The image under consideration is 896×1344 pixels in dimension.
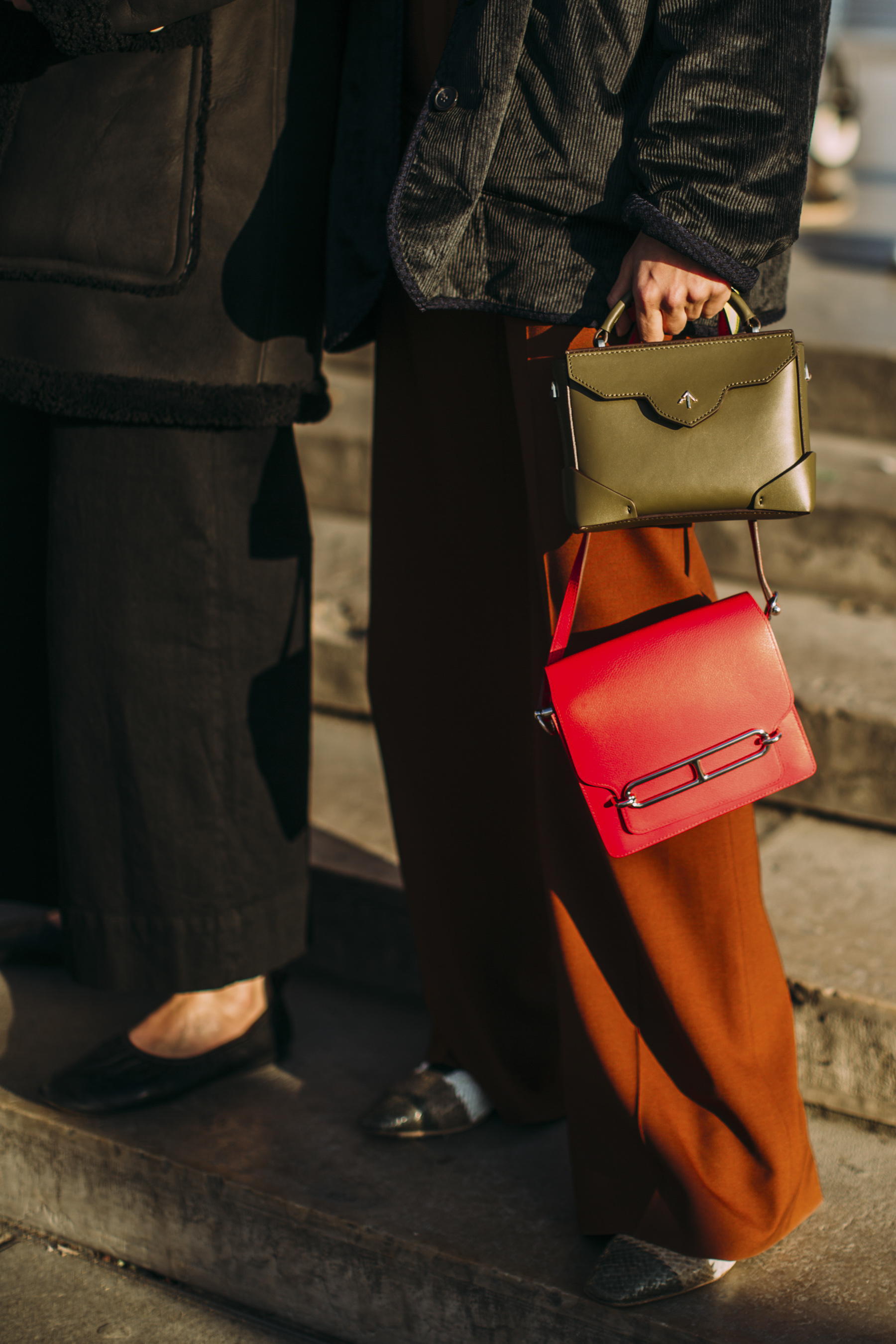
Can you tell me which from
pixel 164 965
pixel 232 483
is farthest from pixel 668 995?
pixel 232 483

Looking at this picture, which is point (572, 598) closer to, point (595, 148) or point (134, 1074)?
point (595, 148)

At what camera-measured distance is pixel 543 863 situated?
147 cm

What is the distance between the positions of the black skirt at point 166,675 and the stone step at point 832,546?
1.42 m

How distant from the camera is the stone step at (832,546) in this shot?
2783 mm

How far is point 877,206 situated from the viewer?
7695 mm

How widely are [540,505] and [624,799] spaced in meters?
0.34

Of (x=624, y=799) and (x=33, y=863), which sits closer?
(x=624, y=799)

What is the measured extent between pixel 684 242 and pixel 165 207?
668 mm

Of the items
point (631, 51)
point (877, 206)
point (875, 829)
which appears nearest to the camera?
point (631, 51)

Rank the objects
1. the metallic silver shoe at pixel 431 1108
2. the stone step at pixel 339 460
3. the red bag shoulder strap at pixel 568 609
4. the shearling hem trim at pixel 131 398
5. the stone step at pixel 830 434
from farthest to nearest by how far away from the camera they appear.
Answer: the stone step at pixel 339 460
the stone step at pixel 830 434
the metallic silver shoe at pixel 431 1108
the shearling hem trim at pixel 131 398
the red bag shoulder strap at pixel 568 609

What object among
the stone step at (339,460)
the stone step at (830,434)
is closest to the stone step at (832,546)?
the stone step at (830,434)

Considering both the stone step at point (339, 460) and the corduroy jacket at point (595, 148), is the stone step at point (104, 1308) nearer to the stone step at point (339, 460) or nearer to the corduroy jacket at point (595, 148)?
the corduroy jacket at point (595, 148)

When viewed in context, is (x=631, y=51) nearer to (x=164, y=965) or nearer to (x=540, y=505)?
(x=540, y=505)

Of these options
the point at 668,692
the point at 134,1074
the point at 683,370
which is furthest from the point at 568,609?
the point at 134,1074
